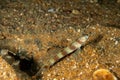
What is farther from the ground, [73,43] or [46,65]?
[73,43]

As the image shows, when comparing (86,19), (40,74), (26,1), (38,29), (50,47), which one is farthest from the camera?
(26,1)

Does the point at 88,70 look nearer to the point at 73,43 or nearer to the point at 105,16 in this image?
the point at 73,43

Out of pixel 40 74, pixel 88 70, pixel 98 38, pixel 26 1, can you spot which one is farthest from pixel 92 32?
pixel 26 1

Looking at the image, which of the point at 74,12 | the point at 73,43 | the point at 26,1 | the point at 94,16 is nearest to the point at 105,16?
the point at 94,16

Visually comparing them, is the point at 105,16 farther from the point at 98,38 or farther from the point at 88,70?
the point at 88,70

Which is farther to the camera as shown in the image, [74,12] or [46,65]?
[74,12]

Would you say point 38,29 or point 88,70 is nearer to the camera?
point 88,70

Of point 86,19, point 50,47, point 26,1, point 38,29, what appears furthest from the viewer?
point 26,1

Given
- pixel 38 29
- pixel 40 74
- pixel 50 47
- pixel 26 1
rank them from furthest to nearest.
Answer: pixel 26 1, pixel 38 29, pixel 50 47, pixel 40 74

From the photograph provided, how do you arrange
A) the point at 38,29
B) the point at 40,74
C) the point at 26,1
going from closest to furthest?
the point at 40,74, the point at 38,29, the point at 26,1
